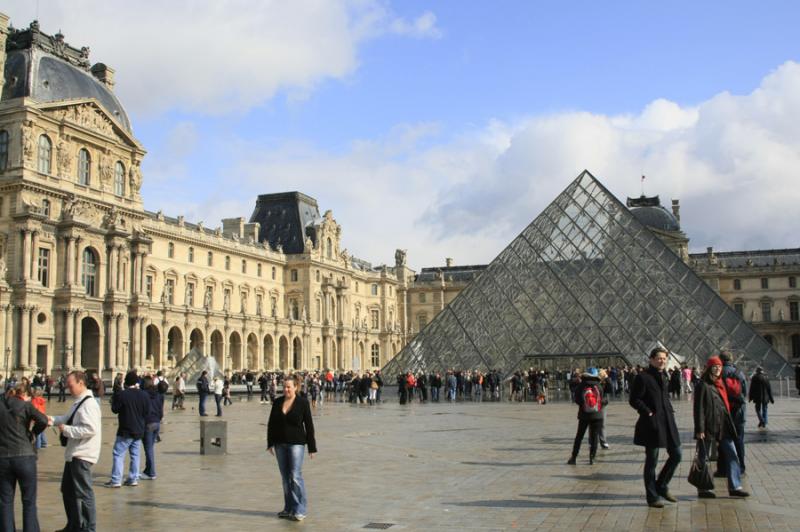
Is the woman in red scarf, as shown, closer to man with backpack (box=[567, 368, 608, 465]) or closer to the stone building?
man with backpack (box=[567, 368, 608, 465])

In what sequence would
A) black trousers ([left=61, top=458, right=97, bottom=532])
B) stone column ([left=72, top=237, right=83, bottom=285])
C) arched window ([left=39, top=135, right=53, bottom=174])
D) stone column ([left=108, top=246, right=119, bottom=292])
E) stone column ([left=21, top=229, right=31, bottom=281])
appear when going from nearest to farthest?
black trousers ([left=61, top=458, right=97, bottom=532]) < stone column ([left=21, top=229, right=31, bottom=281]) < arched window ([left=39, top=135, right=53, bottom=174]) < stone column ([left=72, top=237, right=83, bottom=285]) < stone column ([left=108, top=246, right=119, bottom=292])

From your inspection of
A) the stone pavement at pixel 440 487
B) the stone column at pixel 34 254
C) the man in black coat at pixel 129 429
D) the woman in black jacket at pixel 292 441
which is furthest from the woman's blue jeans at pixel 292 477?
the stone column at pixel 34 254

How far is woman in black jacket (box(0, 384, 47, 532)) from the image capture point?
587 centimetres

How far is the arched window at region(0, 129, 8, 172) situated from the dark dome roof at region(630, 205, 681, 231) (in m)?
51.5

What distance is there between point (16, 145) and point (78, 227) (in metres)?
4.46

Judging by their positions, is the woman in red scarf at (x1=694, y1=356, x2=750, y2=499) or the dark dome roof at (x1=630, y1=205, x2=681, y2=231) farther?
the dark dome roof at (x1=630, y1=205, x2=681, y2=231)

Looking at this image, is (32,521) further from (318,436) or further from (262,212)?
(262,212)

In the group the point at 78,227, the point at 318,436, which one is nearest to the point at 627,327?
the point at 318,436

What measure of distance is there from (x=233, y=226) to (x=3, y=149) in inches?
1100

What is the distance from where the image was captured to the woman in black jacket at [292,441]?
23.9ft

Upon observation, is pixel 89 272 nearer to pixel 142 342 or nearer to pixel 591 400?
pixel 142 342

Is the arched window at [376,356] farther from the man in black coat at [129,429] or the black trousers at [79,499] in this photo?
the black trousers at [79,499]

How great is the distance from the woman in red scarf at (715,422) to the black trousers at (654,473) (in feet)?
0.80

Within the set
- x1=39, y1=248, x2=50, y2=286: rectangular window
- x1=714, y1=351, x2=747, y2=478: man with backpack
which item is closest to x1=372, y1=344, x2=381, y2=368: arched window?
x1=39, y1=248, x2=50, y2=286: rectangular window
